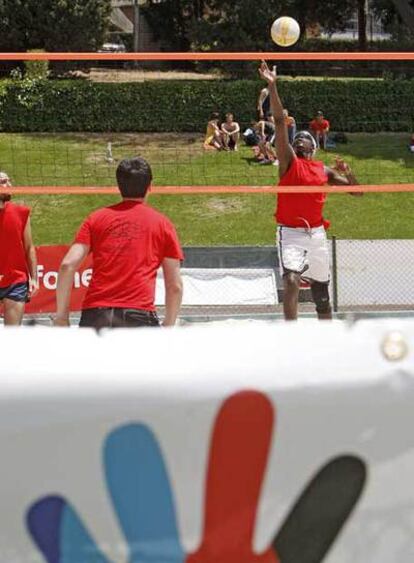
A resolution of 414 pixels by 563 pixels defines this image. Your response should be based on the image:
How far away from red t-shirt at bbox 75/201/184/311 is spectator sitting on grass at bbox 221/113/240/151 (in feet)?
53.7

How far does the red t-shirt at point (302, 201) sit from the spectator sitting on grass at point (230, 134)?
539 inches

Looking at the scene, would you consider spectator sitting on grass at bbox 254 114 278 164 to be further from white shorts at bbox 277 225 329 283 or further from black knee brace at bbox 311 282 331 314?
white shorts at bbox 277 225 329 283

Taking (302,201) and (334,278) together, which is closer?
(302,201)

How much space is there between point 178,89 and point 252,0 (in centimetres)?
849

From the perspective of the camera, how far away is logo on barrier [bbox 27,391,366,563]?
2350mm

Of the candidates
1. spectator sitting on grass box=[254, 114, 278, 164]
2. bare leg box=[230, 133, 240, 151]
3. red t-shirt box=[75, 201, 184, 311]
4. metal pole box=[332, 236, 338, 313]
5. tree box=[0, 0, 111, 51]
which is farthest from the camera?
tree box=[0, 0, 111, 51]

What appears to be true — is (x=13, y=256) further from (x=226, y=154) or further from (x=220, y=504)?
(x=226, y=154)

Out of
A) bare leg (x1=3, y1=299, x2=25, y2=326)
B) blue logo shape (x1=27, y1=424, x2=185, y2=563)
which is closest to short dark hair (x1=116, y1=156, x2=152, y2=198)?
blue logo shape (x1=27, y1=424, x2=185, y2=563)

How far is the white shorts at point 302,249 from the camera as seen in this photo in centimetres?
683

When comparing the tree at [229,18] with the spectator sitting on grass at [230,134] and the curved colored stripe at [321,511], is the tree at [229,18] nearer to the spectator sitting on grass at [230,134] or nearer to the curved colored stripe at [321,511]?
the spectator sitting on grass at [230,134]

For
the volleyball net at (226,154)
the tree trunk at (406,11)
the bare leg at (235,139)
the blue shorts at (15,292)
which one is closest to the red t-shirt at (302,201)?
the blue shorts at (15,292)

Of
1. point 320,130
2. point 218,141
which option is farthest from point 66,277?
point 218,141

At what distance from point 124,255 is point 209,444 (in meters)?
1.90

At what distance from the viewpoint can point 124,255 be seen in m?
4.17
